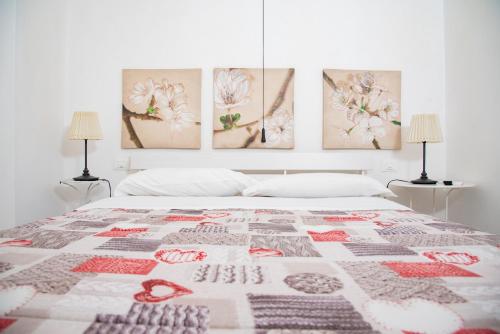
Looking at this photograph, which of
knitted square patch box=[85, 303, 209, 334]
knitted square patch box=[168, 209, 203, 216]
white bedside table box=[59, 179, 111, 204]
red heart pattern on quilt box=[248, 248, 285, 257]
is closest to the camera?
knitted square patch box=[85, 303, 209, 334]

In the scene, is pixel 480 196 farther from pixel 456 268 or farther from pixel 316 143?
pixel 456 268

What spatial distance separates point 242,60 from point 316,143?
2.99ft

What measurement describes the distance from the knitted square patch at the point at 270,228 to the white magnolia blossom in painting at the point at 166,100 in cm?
148

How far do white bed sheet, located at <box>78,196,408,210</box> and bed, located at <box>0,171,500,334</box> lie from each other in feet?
1.33

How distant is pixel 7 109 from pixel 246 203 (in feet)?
5.61

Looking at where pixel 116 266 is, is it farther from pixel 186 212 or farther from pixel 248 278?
pixel 186 212

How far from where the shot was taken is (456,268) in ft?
2.35

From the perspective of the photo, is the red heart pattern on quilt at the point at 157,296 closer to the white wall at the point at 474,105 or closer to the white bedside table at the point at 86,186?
the white bedside table at the point at 86,186

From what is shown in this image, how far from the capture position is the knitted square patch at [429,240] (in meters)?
0.95

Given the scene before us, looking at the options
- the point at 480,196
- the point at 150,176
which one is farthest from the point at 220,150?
the point at 480,196

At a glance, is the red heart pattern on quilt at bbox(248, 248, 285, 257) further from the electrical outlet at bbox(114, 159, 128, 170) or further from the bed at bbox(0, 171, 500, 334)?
the electrical outlet at bbox(114, 159, 128, 170)

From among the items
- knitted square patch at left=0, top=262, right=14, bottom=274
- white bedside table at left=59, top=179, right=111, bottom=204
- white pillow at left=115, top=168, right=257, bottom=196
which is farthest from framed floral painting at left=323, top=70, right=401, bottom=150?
knitted square patch at left=0, top=262, right=14, bottom=274

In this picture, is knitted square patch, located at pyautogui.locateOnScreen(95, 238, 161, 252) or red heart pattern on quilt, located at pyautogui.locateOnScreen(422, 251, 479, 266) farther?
knitted square patch, located at pyautogui.locateOnScreen(95, 238, 161, 252)

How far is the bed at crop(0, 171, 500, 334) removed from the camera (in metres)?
0.47
